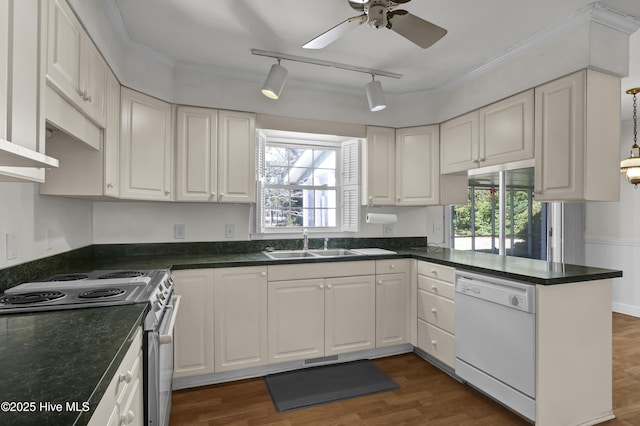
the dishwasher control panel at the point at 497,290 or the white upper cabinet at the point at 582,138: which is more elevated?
the white upper cabinet at the point at 582,138

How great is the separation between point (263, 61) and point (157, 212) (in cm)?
154

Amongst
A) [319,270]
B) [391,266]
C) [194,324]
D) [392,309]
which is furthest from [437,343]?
[194,324]

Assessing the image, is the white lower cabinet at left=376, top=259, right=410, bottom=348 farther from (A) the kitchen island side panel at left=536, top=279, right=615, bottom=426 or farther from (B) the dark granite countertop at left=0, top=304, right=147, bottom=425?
(B) the dark granite countertop at left=0, top=304, right=147, bottom=425

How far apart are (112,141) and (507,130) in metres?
2.76

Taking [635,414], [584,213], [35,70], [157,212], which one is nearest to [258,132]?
[157,212]

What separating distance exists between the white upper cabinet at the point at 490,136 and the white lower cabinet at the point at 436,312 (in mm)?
954

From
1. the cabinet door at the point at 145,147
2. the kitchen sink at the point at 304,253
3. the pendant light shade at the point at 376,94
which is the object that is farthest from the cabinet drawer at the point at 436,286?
the cabinet door at the point at 145,147

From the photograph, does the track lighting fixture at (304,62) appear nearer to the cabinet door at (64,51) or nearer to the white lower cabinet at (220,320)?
the cabinet door at (64,51)

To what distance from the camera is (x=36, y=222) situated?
184cm

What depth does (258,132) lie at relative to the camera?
122 inches

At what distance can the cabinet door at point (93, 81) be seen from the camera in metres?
1.69

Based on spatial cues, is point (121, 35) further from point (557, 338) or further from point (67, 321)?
point (557, 338)

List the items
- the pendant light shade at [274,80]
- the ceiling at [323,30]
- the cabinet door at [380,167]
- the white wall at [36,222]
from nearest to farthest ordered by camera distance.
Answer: the white wall at [36,222], the ceiling at [323,30], the pendant light shade at [274,80], the cabinet door at [380,167]

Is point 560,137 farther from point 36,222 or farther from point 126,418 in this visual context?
point 36,222
